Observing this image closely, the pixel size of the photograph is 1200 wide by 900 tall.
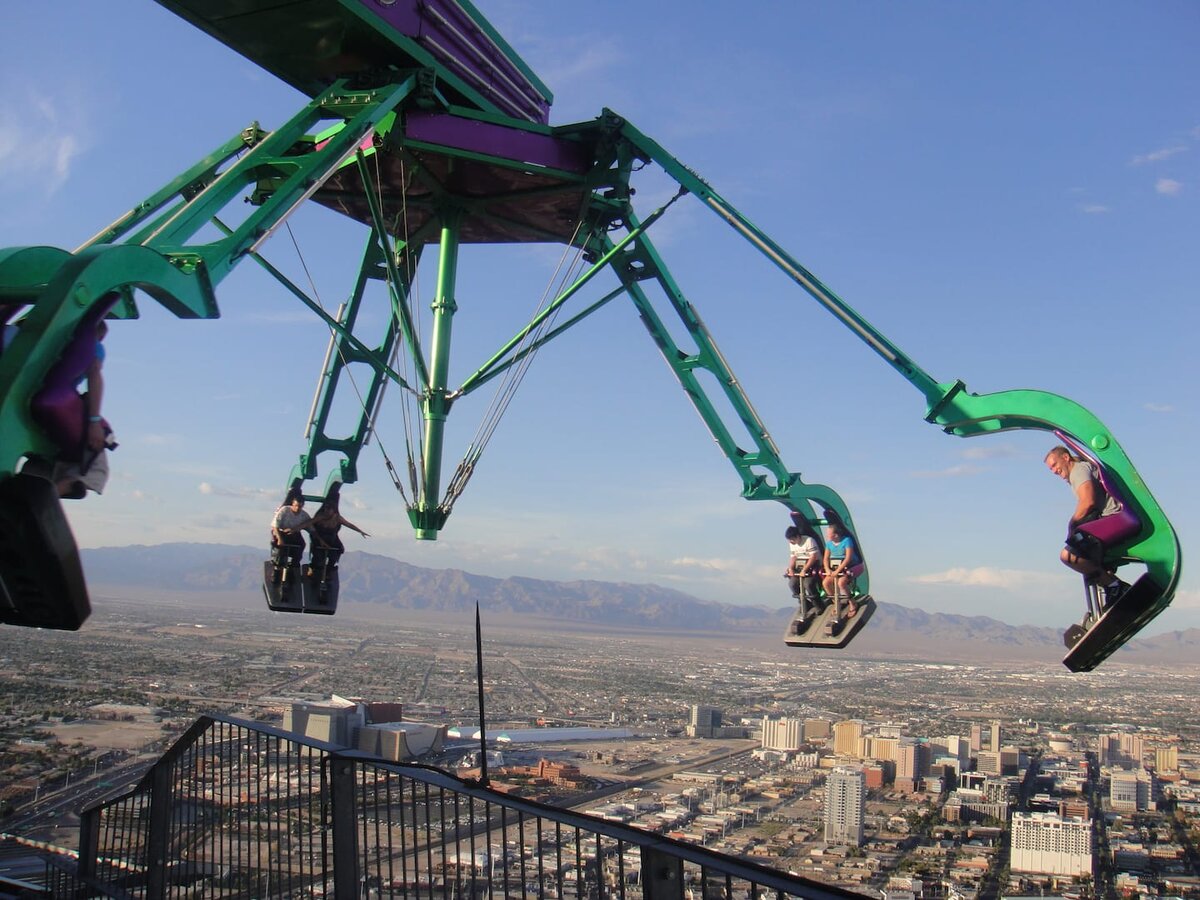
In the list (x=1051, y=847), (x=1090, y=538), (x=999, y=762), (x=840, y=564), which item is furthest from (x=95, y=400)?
(x=999, y=762)

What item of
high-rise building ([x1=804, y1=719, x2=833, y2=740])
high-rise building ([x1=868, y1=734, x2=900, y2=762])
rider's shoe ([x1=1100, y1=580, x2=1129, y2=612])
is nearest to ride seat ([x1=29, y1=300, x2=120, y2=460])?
rider's shoe ([x1=1100, y1=580, x2=1129, y2=612])

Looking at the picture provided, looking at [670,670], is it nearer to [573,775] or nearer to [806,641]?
[573,775]

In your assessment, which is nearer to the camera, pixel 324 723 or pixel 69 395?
pixel 69 395

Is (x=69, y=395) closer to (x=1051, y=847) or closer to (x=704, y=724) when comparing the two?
(x=1051, y=847)

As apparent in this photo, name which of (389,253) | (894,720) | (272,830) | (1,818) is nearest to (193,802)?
(272,830)

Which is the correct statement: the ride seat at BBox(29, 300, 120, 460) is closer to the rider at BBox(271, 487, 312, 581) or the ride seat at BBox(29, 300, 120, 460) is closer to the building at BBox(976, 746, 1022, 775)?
the rider at BBox(271, 487, 312, 581)

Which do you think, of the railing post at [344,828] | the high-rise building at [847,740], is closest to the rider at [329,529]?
the railing post at [344,828]
